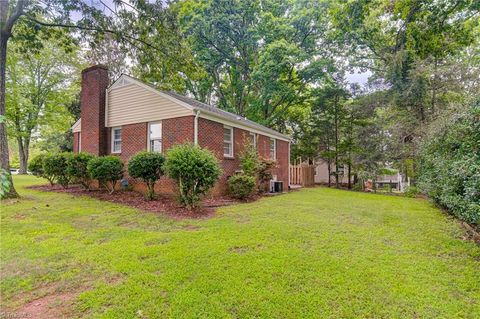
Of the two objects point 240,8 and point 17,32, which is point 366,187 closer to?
point 240,8

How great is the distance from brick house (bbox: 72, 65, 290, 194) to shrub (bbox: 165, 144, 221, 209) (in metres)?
2.24

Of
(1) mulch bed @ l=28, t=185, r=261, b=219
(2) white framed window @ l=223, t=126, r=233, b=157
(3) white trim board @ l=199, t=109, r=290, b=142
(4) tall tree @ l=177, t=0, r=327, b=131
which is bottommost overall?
(1) mulch bed @ l=28, t=185, r=261, b=219

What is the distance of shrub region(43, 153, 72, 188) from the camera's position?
1107cm

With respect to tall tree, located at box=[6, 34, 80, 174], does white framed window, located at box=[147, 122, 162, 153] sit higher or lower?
lower

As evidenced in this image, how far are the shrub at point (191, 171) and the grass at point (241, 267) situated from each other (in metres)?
1.64

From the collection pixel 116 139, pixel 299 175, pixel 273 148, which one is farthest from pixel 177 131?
pixel 299 175

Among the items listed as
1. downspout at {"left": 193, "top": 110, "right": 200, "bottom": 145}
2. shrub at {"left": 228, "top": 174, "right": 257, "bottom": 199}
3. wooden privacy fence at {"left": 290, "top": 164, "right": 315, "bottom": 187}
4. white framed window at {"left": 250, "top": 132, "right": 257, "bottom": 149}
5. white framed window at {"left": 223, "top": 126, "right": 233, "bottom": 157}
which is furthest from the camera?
wooden privacy fence at {"left": 290, "top": 164, "right": 315, "bottom": 187}

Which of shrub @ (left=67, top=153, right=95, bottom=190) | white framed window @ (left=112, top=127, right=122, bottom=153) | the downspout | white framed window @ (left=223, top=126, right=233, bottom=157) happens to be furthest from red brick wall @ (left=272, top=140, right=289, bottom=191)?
shrub @ (left=67, top=153, right=95, bottom=190)

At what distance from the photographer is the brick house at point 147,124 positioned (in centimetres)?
1016

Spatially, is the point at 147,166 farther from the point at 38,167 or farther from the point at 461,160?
the point at 461,160

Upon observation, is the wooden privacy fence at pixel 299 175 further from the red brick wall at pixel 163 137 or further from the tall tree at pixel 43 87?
the tall tree at pixel 43 87

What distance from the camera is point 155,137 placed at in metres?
10.9

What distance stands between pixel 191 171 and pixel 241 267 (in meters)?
4.12

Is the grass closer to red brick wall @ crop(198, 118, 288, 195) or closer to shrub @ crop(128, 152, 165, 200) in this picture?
shrub @ crop(128, 152, 165, 200)
